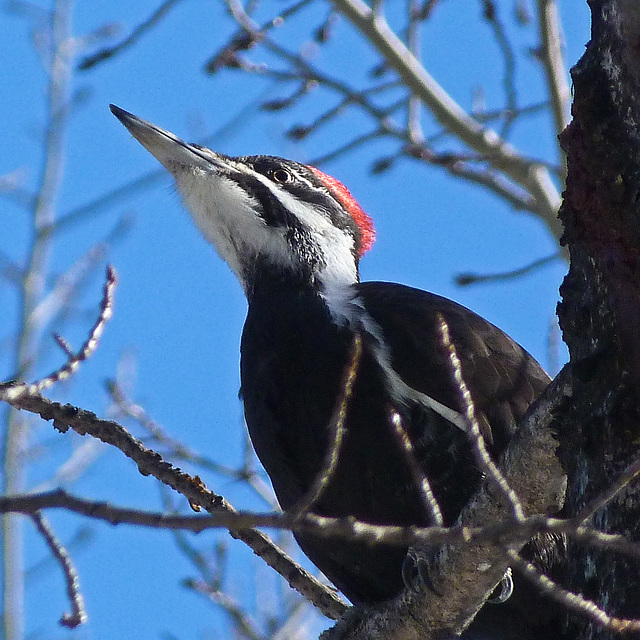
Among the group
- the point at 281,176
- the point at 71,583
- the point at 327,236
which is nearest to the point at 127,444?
the point at 71,583

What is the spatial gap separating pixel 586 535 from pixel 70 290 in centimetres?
685

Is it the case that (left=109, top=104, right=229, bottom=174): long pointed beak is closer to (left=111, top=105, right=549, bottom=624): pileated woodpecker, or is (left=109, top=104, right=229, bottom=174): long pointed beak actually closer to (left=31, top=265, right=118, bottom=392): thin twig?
(left=111, top=105, right=549, bottom=624): pileated woodpecker

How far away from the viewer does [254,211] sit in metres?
4.50

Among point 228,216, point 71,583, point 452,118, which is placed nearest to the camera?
point 71,583

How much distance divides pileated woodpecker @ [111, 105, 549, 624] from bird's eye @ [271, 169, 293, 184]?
28cm

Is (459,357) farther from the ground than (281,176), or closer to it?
closer to it

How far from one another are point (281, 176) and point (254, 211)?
0.87ft

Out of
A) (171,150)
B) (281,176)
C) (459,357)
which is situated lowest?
(459,357)

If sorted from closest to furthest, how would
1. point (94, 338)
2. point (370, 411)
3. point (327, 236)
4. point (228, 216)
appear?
1. point (94, 338)
2. point (370, 411)
3. point (228, 216)
4. point (327, 236)

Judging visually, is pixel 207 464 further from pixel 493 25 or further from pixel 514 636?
pixel 493 25

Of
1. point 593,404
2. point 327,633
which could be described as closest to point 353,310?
point 327,633

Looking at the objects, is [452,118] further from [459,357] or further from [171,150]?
[459,357]

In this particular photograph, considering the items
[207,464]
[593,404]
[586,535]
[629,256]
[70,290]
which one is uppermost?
[70,290]

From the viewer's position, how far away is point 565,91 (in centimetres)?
522
